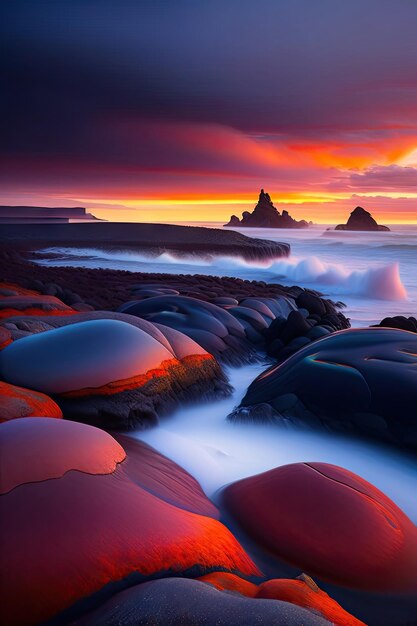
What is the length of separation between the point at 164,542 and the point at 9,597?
487 mm

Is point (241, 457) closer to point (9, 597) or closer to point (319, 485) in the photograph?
point (319, 485)

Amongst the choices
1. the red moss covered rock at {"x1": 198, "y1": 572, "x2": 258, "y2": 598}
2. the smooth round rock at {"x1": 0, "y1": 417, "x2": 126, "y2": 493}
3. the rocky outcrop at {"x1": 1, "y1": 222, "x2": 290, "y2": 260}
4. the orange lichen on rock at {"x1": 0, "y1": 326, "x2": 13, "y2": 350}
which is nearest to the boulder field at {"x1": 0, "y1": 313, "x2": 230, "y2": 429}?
the orange lichen on rock at {"x1": 0, "y1": 326, "x2": 13, "y2": 350}

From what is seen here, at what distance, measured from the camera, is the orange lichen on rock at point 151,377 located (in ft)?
10.3

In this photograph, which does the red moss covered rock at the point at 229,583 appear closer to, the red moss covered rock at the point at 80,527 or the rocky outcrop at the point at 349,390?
the red moss covered rock at the point at 80,527

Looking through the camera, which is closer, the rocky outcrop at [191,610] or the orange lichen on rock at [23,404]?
the rocky outcrop at [191,610]

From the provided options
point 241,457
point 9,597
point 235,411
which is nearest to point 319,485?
point 241,457

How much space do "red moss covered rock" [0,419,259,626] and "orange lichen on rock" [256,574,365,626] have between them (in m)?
0.26

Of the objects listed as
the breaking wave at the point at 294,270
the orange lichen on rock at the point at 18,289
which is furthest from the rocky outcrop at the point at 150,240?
the orange lichen on rock at the point at 18,289

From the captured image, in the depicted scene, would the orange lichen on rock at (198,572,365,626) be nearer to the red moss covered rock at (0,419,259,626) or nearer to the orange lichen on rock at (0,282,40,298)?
the red moss covered rock at (0,419,259,626)

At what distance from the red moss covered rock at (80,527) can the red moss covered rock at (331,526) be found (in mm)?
221

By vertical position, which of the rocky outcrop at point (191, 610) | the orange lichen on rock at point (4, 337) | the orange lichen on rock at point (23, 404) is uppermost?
the orange lichen on rock at point (4, 337)

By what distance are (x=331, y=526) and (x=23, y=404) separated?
158 centimetres

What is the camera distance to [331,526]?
2.03m

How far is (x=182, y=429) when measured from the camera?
356cm
